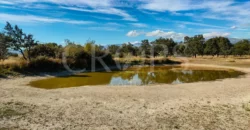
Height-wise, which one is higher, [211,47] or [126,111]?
[211,47]

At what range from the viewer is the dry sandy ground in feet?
26.8

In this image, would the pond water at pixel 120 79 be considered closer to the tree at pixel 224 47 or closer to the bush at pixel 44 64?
the bush at pixel 44 64

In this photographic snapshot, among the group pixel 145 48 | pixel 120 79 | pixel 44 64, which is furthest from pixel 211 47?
pixel 44 64

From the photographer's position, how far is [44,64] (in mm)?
28188

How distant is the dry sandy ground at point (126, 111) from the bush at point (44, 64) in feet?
43.6

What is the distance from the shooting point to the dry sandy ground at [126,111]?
8180 mm

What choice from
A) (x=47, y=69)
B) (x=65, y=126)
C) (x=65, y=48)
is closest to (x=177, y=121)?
(x=65, y=126)

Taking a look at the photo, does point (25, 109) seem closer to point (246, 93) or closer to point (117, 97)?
point (117, 97)

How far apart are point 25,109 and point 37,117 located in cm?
158

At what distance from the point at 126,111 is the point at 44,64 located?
68.8 ft

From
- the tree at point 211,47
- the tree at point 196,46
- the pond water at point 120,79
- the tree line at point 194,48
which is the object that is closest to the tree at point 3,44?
the pond water at point 120,79

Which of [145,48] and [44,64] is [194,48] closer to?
[145,48]

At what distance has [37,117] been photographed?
29.4 ft

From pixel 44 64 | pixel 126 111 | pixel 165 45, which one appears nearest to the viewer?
pixel 126 111
